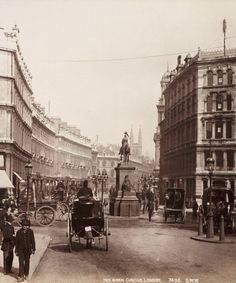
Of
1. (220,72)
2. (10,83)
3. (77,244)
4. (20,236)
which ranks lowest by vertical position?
(77,244)

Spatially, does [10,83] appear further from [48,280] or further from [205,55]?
[48,280]

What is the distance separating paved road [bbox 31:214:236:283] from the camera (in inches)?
427

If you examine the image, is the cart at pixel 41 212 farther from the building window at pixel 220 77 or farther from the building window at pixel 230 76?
the building window at pixel 220 77

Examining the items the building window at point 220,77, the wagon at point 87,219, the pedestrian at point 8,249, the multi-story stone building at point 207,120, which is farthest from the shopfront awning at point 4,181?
the building window at point 220,77

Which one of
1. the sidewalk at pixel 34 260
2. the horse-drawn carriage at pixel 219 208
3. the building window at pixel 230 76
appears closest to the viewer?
the sidewalk at pixel 34 260

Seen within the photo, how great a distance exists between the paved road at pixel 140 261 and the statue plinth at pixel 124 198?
35.1 ft

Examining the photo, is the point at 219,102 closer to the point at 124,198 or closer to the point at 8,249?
the point at 124,198

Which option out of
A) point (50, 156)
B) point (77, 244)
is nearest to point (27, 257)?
point (77, 244)

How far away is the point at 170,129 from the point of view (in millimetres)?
64938

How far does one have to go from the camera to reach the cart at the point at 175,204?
26.9m

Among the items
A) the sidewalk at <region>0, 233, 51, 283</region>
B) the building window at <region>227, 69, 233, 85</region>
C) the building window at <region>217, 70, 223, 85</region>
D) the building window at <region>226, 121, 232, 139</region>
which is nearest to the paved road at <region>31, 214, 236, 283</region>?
the sidewalk at <region>0, 233, 51, 283</region>

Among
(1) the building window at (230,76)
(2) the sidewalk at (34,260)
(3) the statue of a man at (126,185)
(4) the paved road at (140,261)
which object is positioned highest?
(1) the building window at (230,76)

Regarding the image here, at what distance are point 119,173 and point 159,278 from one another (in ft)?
64.4

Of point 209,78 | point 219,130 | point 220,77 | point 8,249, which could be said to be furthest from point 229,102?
point 8,249
